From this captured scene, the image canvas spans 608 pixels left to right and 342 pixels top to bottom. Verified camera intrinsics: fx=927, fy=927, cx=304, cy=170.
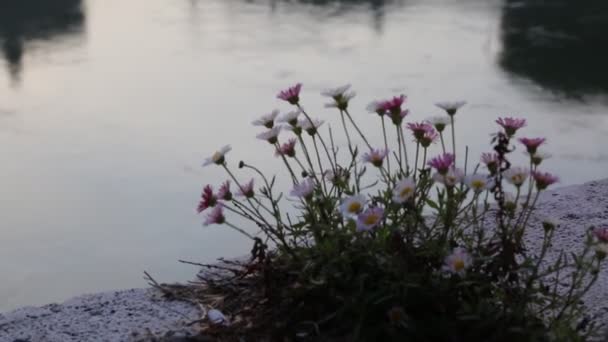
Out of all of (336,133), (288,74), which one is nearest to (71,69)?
(288,74)

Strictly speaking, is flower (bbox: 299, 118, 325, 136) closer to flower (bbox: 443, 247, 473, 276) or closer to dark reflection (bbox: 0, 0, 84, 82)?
flower (bbox: 443, 247, 473, 276)

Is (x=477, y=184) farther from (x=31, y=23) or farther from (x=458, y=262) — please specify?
(x=31, y=23)

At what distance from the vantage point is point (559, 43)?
5.75 meters

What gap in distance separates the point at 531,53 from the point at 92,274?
348 cm

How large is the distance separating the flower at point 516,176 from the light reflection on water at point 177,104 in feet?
4.44

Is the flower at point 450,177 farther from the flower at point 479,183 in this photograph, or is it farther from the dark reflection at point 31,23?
the dark reflection at point 31,23

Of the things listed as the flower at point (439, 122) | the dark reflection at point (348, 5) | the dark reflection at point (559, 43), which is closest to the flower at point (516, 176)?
the flower at point (439, 122)

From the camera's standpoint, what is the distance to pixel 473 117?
431 cm

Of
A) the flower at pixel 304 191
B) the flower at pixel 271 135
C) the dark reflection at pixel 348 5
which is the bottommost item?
the dark reflection at pixel 348 5

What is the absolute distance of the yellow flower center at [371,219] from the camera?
173 centimetres

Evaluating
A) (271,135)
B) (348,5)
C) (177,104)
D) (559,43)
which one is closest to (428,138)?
(271,135)

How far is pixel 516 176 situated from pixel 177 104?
2956 mm

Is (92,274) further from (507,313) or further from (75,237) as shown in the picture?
(507,313)

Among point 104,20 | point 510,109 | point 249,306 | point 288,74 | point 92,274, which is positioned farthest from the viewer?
point 104,20
